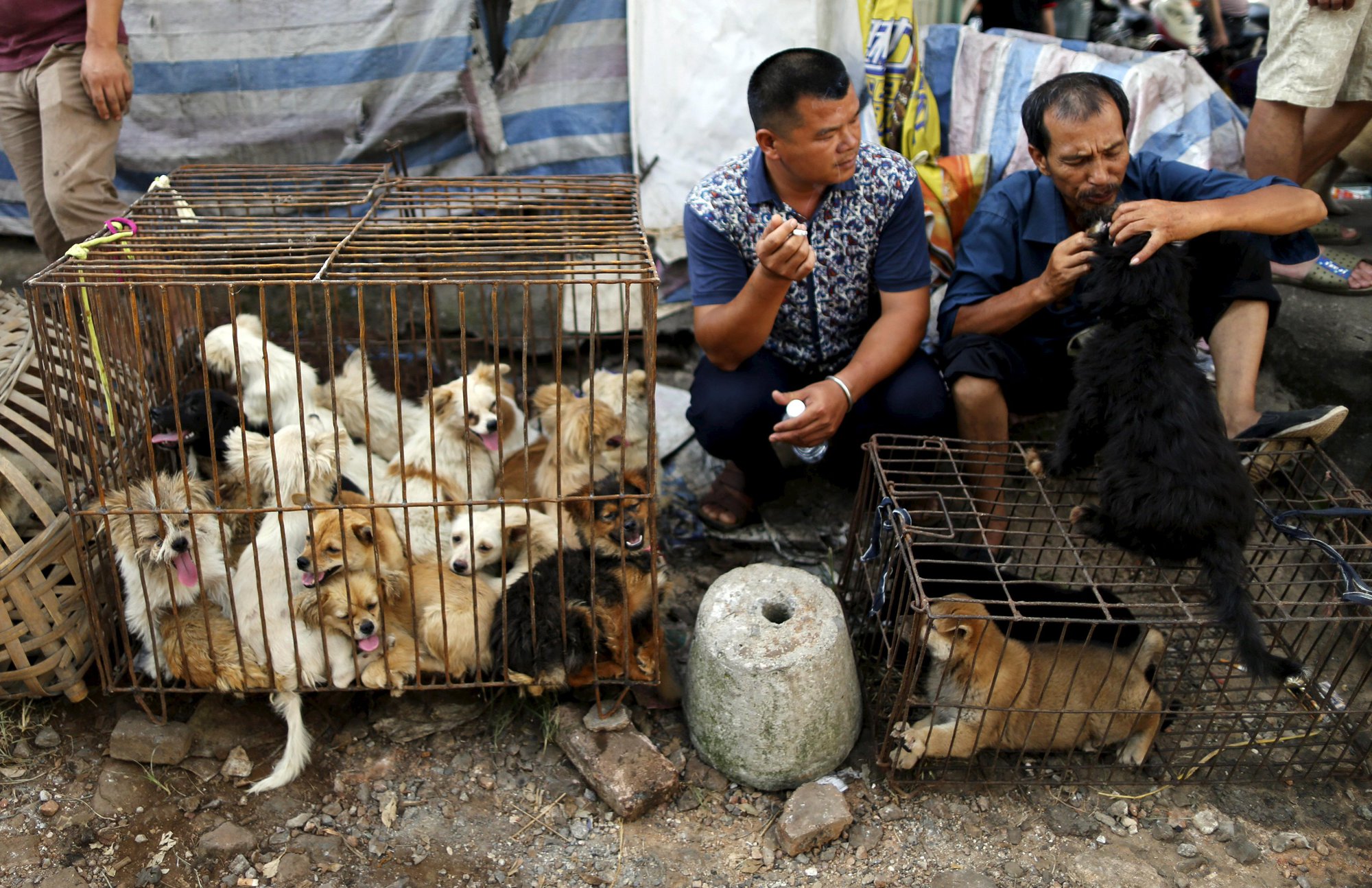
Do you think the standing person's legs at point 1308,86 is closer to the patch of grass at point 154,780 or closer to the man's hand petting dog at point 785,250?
the man's hand petting dog at point 785,250

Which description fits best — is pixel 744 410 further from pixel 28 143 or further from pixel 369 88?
pixel 28 143

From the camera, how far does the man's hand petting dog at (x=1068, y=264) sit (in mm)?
3244

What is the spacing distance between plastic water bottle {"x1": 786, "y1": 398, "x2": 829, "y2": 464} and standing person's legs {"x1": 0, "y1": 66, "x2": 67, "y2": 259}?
3.28 metres

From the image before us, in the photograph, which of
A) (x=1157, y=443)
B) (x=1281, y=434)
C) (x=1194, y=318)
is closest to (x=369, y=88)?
(x=1194, y=318)

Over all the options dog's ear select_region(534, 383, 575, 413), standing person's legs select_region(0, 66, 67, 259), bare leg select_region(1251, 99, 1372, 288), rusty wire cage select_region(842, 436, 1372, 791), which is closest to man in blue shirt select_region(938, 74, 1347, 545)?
rusty wire cage select_region(842, 436, 1372, 791)

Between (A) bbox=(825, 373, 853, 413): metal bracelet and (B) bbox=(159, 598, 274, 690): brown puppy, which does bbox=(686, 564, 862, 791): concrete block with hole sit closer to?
(A) bbox=(825, 373, 853, 413): metal bracelet

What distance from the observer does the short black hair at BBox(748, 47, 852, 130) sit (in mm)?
3213

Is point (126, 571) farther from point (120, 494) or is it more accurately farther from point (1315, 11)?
point (1315, 11)

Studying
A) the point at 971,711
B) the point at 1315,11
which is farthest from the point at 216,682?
the point at 1315,11

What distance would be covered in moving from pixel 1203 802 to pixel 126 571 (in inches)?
128

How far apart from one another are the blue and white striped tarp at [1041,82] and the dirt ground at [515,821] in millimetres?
2680

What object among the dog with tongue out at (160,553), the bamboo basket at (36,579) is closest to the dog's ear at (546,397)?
the dog with tongue out at (160,553)

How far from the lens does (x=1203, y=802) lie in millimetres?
2992

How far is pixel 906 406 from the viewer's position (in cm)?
364
